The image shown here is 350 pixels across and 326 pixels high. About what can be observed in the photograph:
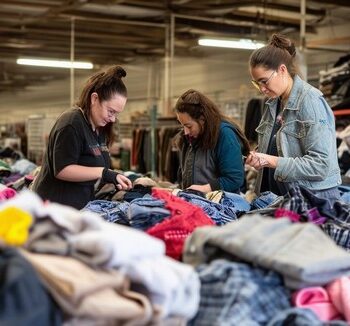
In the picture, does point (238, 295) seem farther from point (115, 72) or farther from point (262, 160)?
point (115, 72)

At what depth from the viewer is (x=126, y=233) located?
1307 mm

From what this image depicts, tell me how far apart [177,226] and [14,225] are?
621mm

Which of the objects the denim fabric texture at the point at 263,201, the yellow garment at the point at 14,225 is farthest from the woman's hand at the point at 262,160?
the yellow garment at the point at 14,225

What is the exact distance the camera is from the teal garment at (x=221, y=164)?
131 inches

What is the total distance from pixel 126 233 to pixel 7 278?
263 millimetres

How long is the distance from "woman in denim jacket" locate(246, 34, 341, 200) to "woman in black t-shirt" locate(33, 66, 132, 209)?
0.65 meters

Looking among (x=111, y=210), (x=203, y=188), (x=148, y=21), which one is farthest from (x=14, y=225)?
(x=148, y=21)

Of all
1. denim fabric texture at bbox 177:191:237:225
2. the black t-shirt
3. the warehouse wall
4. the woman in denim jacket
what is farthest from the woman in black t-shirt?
the warehouse wall

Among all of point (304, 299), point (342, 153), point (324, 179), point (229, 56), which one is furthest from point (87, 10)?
point (304, 299)

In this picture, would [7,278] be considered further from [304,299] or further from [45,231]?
[304,299]

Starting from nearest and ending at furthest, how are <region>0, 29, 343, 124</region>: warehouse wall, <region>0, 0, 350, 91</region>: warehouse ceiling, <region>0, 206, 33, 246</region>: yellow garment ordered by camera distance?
<region>0, 206, 33, 246</region>: yellow garment → <region>0, 0, 350, 91</region>: warehouse ceiling → <region>0, 29, 343, 124</region>: warehouse wall

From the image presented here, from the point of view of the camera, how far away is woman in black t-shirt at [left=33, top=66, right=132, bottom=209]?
2771 mm

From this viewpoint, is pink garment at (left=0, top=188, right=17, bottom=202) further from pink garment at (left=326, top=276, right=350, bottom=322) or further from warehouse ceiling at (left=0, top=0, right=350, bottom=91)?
warehouse ceiling at (left=0, top=0, right=350, bottom=91)

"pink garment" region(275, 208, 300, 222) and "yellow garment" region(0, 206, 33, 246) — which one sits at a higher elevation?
"yellow garment" region(0, 206, 33, 246)
